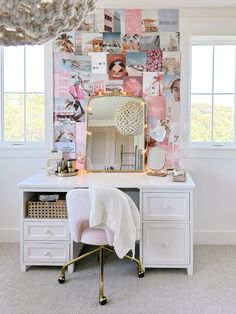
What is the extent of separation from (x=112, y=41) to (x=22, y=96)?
3.65 ft

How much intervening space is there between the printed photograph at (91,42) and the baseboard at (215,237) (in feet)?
7.04

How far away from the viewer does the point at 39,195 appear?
10.6 ft

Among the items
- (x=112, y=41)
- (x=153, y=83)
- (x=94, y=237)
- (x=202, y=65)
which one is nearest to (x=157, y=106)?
(x=153, y=83)

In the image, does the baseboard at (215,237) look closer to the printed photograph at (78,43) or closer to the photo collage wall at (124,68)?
the photo collage wall at (124,68)

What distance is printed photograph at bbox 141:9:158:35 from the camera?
3.67 m

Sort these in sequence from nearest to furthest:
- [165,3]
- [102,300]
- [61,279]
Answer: [102,300] < [61,279] < [165,3]

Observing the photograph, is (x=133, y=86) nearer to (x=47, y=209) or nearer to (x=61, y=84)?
(x=61, y=84)

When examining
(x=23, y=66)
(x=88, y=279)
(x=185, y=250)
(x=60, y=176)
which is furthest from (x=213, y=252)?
(x=23, y=66)

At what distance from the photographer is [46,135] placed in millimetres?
3789

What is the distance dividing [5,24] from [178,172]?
2.48 meters

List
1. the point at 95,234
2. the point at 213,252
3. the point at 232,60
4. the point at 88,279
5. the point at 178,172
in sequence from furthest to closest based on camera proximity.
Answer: the point at 232,60 → the point at 213,252 → the point at 178,172 → the point at 88,279 → the point at 95,234

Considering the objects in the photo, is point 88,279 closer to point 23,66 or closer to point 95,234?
point 95,234

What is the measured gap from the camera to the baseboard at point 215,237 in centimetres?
381

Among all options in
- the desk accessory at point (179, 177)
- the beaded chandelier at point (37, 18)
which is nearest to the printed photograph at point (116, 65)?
the desk accessory at point (179, 177)
